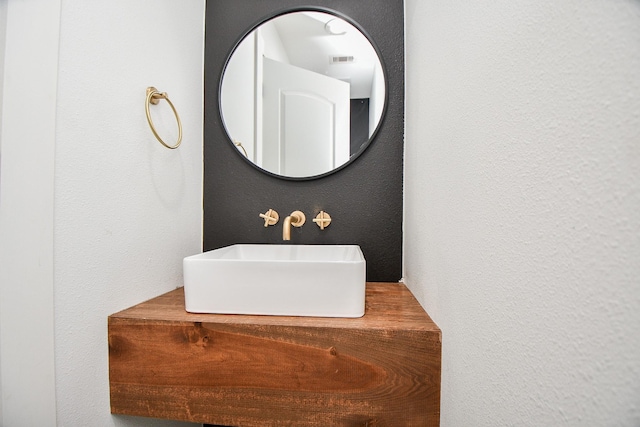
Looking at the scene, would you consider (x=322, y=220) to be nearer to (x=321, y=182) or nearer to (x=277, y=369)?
(x=321, y=182)

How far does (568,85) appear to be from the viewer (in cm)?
27

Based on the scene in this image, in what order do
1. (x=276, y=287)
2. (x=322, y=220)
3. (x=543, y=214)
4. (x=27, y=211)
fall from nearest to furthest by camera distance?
(x=543, y=214) → (x=27, y=211) → (x=276, y=287) → (x=322, y=220)

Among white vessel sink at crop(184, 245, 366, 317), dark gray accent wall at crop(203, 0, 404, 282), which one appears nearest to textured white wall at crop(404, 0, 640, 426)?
white vessel sink at crop(184, 245, 366, 317)

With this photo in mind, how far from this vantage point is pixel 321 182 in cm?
126

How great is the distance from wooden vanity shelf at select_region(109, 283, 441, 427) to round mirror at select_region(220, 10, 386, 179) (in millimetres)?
725

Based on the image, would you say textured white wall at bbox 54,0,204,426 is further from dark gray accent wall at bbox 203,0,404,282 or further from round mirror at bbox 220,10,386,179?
round mirror at bbox 220,10,386,179

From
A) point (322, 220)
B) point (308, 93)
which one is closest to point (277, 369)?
point (322, 220)

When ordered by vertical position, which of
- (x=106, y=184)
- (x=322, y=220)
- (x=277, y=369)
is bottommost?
(x=277, y=369)

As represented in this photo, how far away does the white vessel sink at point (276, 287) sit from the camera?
736mm

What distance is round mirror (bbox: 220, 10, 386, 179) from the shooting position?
4.03ft

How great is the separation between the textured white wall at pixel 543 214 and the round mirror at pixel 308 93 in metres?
0.63

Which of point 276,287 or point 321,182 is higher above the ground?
point 321,182

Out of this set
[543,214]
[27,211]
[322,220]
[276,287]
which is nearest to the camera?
[543,214]

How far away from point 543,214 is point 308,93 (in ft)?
3.67
